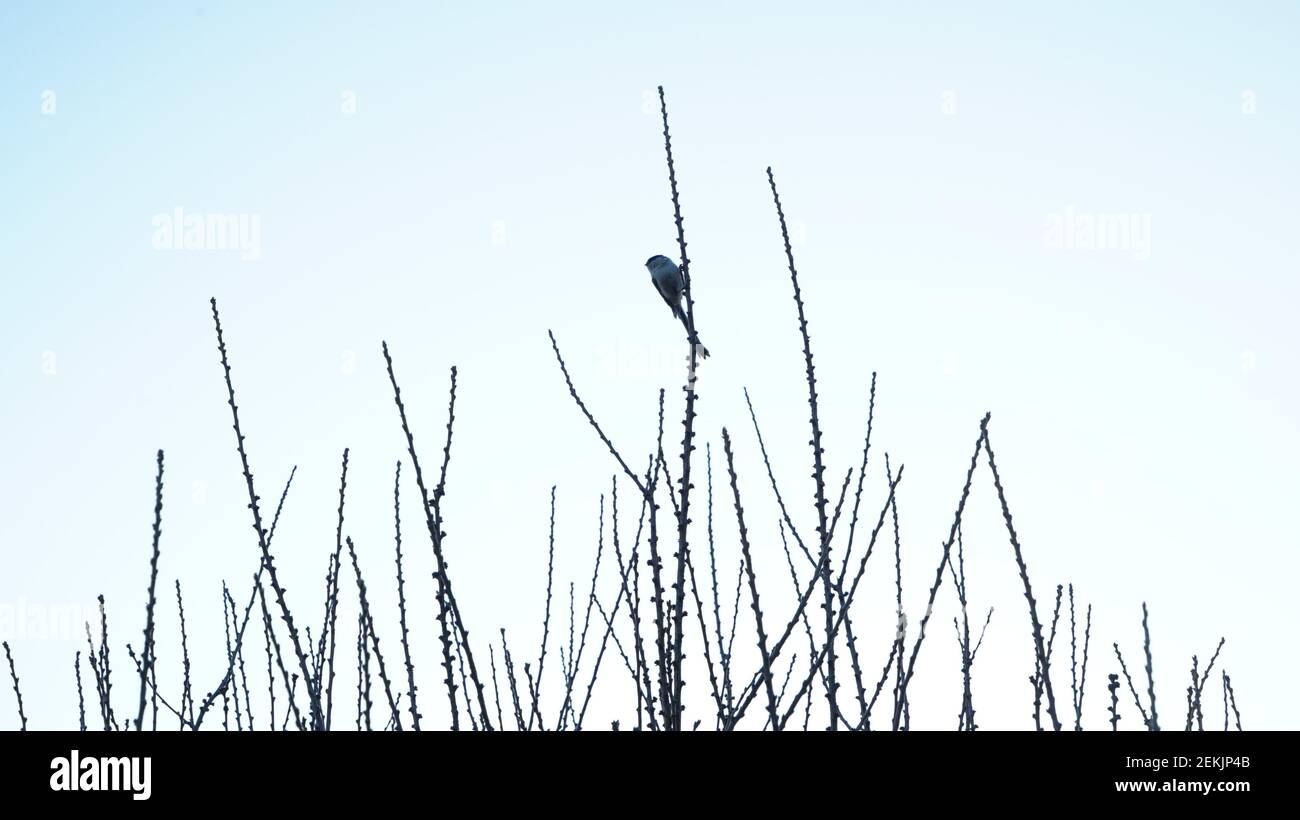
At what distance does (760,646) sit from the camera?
2404 mm

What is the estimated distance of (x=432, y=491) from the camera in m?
2.60
